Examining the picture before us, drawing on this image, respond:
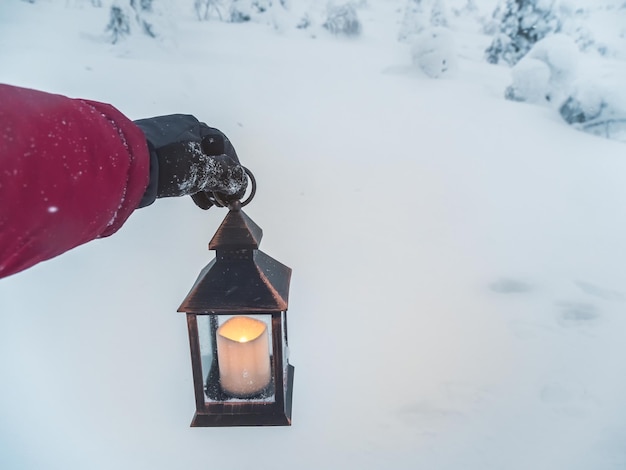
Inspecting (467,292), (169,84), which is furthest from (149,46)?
(467,292)

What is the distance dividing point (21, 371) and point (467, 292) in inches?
40.9

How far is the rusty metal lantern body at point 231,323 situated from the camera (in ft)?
1.91

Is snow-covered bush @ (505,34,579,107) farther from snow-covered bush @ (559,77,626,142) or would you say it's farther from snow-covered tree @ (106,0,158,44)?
snow-covered tree @ (106,0,158,44)

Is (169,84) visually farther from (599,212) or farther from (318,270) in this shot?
(599,212)

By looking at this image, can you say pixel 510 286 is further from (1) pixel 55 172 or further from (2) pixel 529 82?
(1) pixel 55 172

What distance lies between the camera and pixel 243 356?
0.66m

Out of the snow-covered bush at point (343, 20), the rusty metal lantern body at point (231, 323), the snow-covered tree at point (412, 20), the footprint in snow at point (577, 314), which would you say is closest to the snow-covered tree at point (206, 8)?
the snow-covered bush at point (343, 20)

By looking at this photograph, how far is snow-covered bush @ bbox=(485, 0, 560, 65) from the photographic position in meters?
1.36

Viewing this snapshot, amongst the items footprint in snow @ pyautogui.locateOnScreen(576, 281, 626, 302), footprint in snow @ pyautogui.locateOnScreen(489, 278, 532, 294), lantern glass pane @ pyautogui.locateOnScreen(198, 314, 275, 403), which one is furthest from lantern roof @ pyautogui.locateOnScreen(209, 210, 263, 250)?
footprint in snow @ pyautogui.locateOnScreen(576, 281, 626, 302)

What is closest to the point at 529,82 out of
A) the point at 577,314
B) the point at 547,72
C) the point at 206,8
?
the point at 547,72

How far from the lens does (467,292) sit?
1106mm

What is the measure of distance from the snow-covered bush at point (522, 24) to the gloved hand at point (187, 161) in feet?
3.84

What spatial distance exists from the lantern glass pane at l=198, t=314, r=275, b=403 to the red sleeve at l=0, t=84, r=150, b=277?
11.8 inches

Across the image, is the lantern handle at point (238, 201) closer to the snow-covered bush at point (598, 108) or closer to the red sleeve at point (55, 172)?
the red sleeve at point (55, 172)
